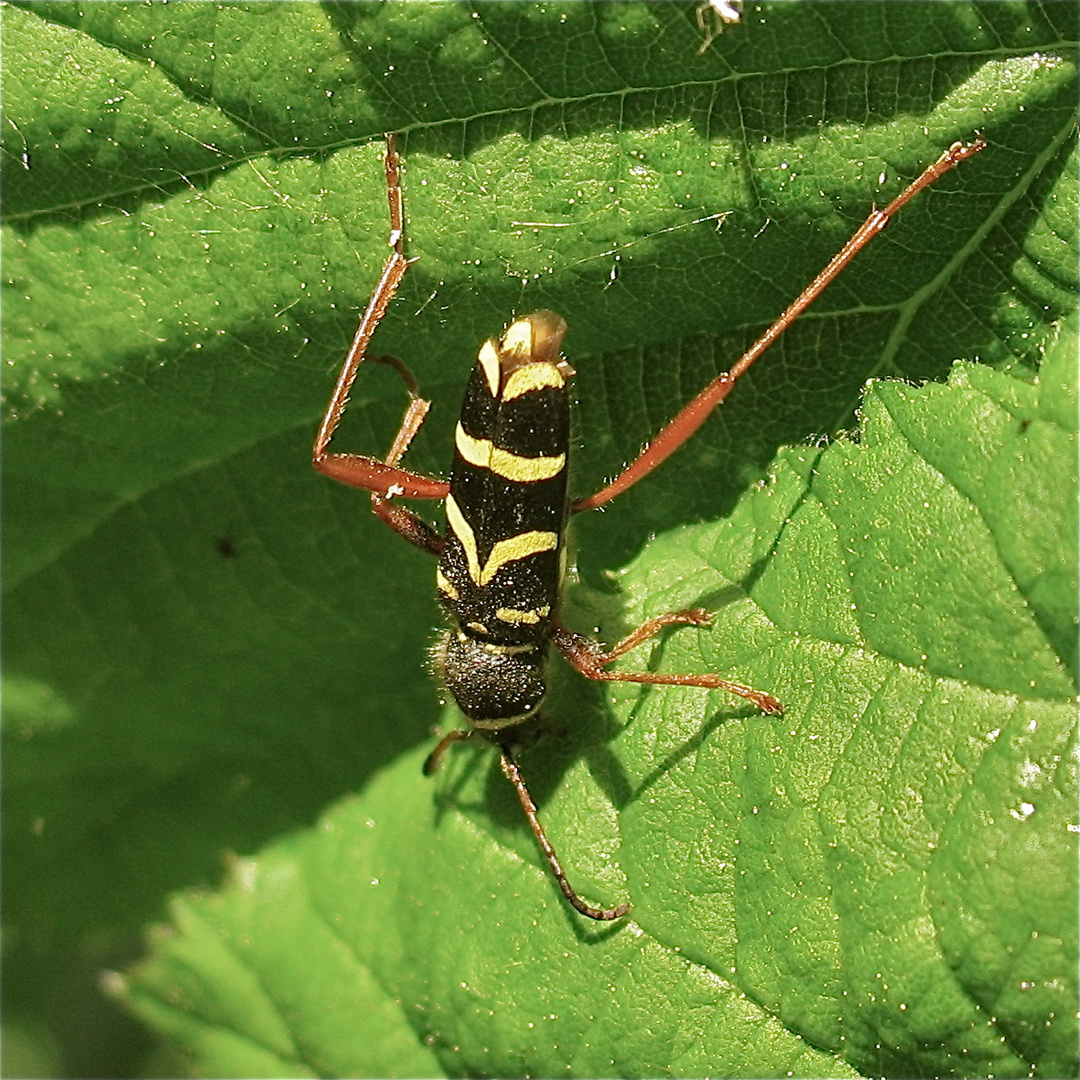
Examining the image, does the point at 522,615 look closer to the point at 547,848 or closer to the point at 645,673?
the point at 645,673

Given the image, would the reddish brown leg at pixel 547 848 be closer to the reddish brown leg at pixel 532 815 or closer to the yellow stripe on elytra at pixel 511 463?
the reddish brown leg at pixel 532 815


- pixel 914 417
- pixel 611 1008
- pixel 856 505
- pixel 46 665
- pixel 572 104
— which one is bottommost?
pixel 611 1008

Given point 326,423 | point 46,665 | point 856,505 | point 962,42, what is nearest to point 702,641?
point 856,505

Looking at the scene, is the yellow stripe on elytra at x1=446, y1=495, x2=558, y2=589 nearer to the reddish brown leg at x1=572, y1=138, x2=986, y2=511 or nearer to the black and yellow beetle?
the black and yellow beetle

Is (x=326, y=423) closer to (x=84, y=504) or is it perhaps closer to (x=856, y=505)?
(x=84, y=504)

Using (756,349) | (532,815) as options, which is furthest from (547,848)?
(756,349)

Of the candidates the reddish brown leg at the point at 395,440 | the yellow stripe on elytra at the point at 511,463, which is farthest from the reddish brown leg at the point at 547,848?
the yellow stripe on elytra at the point at 511,463
